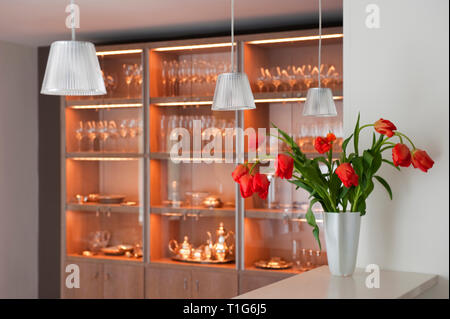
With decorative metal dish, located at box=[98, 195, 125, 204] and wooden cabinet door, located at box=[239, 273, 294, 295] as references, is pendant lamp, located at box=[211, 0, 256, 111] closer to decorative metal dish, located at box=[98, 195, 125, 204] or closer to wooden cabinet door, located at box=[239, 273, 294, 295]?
wooden cabinet door, located at box=[239, 273, 294, 295]

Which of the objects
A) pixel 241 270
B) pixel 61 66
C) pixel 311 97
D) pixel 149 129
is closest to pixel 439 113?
pixel 311 97

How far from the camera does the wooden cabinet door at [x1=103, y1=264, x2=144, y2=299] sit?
474 centimetres

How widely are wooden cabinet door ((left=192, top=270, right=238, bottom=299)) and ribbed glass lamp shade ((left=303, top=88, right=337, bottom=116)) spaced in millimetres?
1669

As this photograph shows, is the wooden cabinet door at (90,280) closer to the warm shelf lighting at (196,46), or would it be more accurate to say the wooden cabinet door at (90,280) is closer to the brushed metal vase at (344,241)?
the warm shelf lighting at (196,46)

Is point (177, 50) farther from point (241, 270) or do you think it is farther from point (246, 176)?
point (246, 176)

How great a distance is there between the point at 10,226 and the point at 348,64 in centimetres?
382

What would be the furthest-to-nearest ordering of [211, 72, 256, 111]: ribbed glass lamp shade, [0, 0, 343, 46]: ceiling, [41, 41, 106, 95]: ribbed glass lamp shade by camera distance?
[0, 0, 343, 46]: ceiling → [211, 72, 256, 111]: ribbed glass lamp shade → [41, 41, 106, 95]: ribbed glass lamp shade

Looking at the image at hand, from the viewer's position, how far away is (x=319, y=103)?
10.4ft

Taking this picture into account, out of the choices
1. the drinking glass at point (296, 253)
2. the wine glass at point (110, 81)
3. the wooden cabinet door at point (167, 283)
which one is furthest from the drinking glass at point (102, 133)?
the drinking glass at point (296, 253)

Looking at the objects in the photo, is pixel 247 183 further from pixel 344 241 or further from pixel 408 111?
pixel 408 111

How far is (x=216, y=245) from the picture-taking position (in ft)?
14.9

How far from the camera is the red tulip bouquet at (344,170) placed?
6.54 feet

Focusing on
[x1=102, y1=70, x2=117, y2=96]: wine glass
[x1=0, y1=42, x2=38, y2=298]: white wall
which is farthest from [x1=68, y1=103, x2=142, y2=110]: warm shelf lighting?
[x1=0, y1=42, x2=38, y2=298]: white wall

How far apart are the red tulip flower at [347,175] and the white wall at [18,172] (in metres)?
3.88
